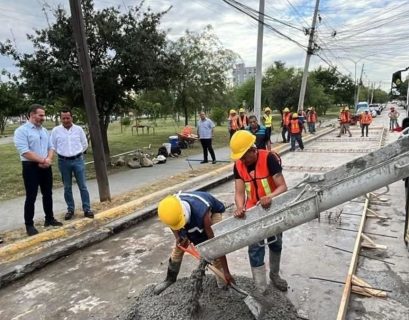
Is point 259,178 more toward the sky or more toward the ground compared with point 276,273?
more toward the sky

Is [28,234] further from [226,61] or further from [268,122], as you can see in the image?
[226,61]

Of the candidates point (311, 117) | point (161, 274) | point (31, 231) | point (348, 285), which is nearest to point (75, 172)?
point (31, 231)

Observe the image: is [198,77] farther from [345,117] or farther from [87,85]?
[87,85]

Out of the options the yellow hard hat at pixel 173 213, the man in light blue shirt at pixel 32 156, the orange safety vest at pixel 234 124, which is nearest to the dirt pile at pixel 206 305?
the yellow hard hat at pixel 173 213

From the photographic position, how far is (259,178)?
3.59m

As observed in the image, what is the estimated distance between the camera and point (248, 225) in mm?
2766

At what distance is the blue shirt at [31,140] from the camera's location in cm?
Answer: 569

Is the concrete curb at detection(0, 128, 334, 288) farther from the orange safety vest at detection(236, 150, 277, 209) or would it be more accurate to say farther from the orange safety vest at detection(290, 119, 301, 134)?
the orange safety vest at detection(290, 119, 301, 134)

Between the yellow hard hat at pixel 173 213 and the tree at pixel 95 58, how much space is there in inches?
362

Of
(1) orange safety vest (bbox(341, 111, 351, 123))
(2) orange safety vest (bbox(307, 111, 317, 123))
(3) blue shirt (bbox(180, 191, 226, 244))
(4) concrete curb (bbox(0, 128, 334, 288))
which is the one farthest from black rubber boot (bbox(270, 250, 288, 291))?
(2) orange safety vest (bbox(307, 111, 317, 123))

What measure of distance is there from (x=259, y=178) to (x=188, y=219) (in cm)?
75

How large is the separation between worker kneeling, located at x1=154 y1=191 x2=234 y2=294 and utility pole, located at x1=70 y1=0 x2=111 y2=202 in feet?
13.2

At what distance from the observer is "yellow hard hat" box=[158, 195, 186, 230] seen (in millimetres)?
3209

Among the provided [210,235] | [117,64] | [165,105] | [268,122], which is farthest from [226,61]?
[210,235]
